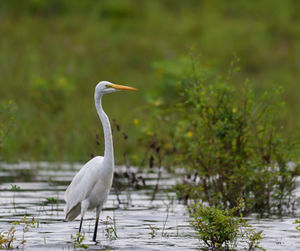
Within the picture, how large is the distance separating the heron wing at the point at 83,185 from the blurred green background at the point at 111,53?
19.1 feet

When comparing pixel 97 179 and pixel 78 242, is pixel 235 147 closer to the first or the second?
pixel 97 179

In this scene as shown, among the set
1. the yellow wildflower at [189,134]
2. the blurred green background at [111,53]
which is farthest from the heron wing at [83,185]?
the blurred green background at [111,53]

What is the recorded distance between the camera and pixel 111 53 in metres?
23.0

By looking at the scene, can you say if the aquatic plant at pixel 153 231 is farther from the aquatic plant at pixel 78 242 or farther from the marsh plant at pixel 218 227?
Answer: the aquatic plant at pixel 78 242

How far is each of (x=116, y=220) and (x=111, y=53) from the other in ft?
48.5

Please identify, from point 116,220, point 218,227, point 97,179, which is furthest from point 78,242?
point 116,220

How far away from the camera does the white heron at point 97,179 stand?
7379 mm

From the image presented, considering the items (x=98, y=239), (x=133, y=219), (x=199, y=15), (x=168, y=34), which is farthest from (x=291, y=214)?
(x=199, y=15)

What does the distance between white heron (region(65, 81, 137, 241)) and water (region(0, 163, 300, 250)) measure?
40 centimetres

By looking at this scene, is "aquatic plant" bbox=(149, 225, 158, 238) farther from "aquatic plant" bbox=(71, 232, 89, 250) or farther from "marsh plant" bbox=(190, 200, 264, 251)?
"aquatic plant" bbox=(71, 232, 89, 250)

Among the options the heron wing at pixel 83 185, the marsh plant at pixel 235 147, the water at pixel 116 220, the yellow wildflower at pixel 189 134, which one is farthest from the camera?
the yellow wildflower at pixel 189 134

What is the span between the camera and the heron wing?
755 cm

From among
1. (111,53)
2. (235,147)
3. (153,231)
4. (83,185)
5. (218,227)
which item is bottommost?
(153,231)

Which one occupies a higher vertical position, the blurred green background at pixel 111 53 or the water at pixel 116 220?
the blurred green background at pixel 111 53
